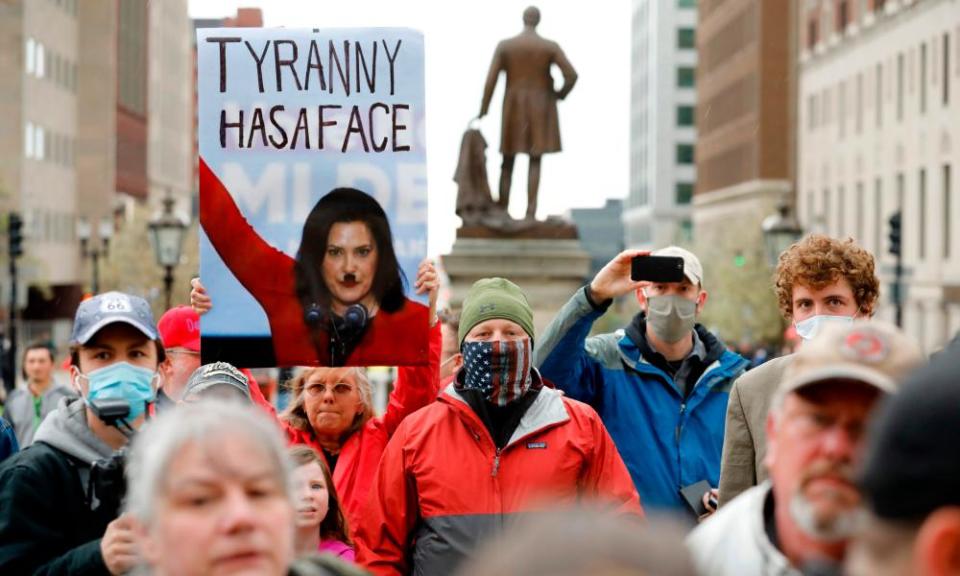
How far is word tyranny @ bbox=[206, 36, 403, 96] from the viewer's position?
7430 millimetres

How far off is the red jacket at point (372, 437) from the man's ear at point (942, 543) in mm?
4719

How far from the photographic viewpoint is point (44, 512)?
5508 mm

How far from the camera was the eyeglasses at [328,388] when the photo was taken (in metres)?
7.88

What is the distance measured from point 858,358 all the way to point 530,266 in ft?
52.7

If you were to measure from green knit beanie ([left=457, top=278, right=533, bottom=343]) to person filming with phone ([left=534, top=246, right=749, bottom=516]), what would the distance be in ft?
1.61

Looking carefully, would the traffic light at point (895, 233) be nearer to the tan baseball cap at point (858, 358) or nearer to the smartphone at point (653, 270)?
the smartphone at point (653, 270)

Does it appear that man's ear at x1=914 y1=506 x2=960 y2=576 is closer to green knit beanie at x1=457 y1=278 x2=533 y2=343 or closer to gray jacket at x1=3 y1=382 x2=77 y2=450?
green knit beanie at x1=457 y1=278 x2=533 y2=343

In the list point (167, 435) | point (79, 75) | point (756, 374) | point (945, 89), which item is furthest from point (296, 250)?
point (79, 75)

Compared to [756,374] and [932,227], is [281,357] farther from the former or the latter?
[932,227]

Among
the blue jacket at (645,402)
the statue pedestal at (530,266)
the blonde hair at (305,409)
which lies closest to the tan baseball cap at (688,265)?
the blue jacket at (645,402)

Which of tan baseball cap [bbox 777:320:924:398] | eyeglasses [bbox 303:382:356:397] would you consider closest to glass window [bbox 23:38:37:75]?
eyeglasses [bbox 303:382:356:397]

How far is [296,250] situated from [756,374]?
6.30 ft

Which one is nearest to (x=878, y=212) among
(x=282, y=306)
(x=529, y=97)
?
(x=529, y=97)

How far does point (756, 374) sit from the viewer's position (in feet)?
20.4
